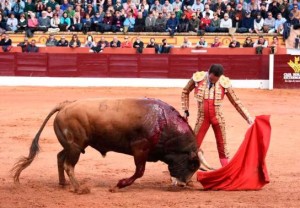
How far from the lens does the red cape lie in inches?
310

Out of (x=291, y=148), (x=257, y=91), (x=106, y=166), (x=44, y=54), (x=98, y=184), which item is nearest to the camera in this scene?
(x=98, y=184)

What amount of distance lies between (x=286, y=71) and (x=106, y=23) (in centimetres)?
557

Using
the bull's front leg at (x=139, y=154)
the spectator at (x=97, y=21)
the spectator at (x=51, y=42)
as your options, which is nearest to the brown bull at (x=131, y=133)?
the bull's front leg at (x=139, y=154)

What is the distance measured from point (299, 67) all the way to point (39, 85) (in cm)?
741

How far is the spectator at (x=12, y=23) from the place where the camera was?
22.7m

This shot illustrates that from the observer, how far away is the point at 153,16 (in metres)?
22.1

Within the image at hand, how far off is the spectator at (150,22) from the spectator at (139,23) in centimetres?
15

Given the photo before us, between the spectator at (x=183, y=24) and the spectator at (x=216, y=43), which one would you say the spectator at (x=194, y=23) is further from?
the spectator at (x=216, y=43)

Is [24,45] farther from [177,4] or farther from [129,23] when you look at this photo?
[177,4]

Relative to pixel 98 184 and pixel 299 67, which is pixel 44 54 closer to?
pixel 299 67

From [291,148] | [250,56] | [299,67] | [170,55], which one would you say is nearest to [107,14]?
[170,55]

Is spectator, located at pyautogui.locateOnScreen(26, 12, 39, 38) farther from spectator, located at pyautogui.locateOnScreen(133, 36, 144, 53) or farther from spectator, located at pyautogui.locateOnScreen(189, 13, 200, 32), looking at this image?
spectator, located at pyautogui.locateOnScreen(189, 13, 200, 32)

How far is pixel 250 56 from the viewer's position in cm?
2122

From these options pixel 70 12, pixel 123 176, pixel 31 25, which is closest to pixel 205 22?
pixel 70 12
